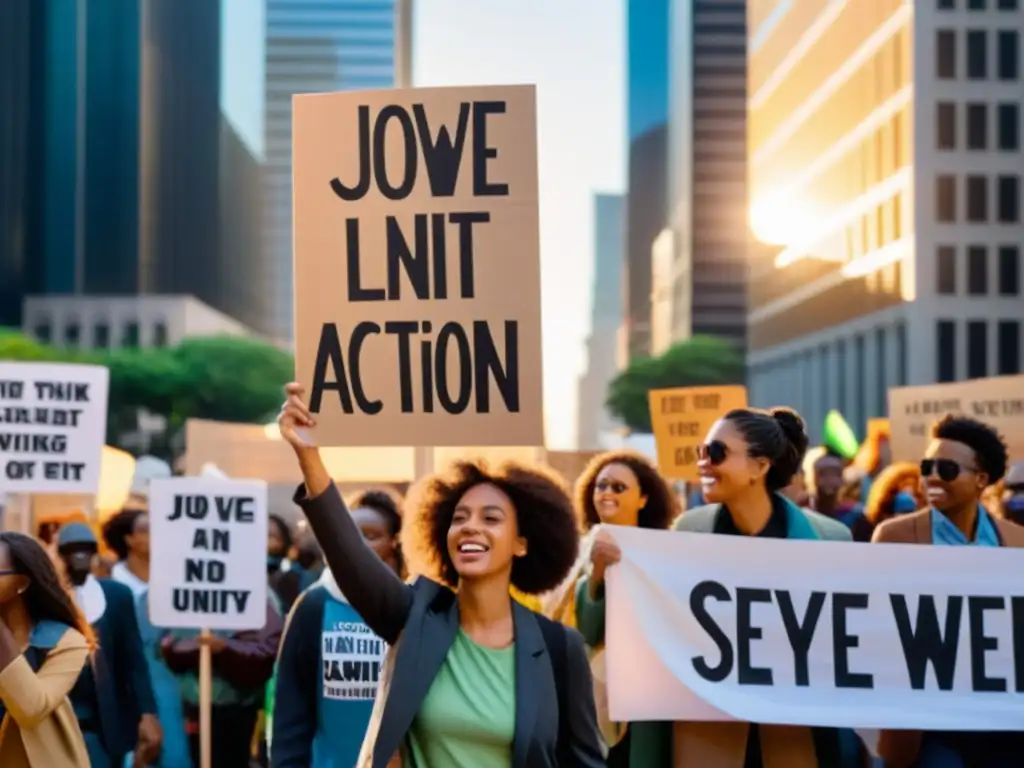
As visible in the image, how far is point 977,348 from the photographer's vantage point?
6488 centimetres

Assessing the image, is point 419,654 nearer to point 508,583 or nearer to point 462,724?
point 462,724

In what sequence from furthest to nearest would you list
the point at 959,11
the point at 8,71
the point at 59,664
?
1. the point at 8,71
2. the point at 959,11
3. the point at 59,664

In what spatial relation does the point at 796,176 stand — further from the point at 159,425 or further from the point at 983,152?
the point at 159,425

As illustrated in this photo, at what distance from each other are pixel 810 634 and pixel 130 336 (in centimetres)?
12438

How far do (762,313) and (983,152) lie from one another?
101 feet

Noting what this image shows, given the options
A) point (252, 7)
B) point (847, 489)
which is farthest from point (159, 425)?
point (847, 489)

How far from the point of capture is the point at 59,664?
560 centimetres

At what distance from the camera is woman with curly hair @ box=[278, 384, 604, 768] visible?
388cm

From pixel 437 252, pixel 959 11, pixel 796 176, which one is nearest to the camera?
pixel 437 252

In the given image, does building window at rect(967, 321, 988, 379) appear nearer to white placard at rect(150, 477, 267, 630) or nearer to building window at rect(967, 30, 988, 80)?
building window at rect(967, 30, 988, 80)

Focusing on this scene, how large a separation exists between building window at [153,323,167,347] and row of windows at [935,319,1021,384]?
72.1 metres

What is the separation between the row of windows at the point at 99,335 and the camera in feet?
416

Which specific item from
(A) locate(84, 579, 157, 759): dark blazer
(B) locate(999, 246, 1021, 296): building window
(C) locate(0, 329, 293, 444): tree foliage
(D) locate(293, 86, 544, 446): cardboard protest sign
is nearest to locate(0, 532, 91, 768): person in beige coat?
(A) locate(84, 579, 157, 759): dark blazer

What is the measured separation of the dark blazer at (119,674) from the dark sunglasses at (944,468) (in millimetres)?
2930
